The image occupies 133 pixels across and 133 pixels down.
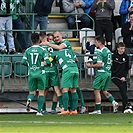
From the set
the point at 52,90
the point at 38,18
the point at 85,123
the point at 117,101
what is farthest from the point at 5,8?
the point at 85,123

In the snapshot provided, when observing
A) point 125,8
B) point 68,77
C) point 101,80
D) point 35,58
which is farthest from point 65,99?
point 125,8

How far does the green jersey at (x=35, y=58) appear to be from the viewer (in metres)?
18.6

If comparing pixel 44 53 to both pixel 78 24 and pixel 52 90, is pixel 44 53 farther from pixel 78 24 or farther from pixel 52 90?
pixel 78 24

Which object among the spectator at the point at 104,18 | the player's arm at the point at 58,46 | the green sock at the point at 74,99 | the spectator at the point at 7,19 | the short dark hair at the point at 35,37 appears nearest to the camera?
Result: the short dark hair at the point at 35,37

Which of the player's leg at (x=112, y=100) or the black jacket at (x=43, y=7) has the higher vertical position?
the black jacket at (x=43, y=7)

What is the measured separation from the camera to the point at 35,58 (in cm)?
1864

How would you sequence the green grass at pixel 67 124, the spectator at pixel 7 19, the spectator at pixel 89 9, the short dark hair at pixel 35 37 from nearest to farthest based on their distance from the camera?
the green grass at pixel 67 124 < the short dark hair at pixel 35 37 < the spectator at pixel 7 19 < the spectator at pixel 89 9

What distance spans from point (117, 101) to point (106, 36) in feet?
7.16

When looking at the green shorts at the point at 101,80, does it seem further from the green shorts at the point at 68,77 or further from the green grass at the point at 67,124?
the green grass at the point at 67,124

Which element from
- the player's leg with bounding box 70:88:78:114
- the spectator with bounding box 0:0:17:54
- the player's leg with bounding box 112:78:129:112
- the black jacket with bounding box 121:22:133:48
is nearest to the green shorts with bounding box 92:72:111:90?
the player's leg with bounding box 112:78:129:112

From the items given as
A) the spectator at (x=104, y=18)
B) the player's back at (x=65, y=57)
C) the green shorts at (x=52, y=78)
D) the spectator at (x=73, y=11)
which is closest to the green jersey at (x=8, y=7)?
the spectator at (x=73, y=11)

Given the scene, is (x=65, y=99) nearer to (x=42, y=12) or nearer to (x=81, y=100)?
(x=81, y=100)

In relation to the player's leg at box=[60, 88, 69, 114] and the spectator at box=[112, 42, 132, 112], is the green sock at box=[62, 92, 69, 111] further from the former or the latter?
the spectator at box=[112, 42, 132, 112]

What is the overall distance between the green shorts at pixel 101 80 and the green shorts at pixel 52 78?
107 centimetres
